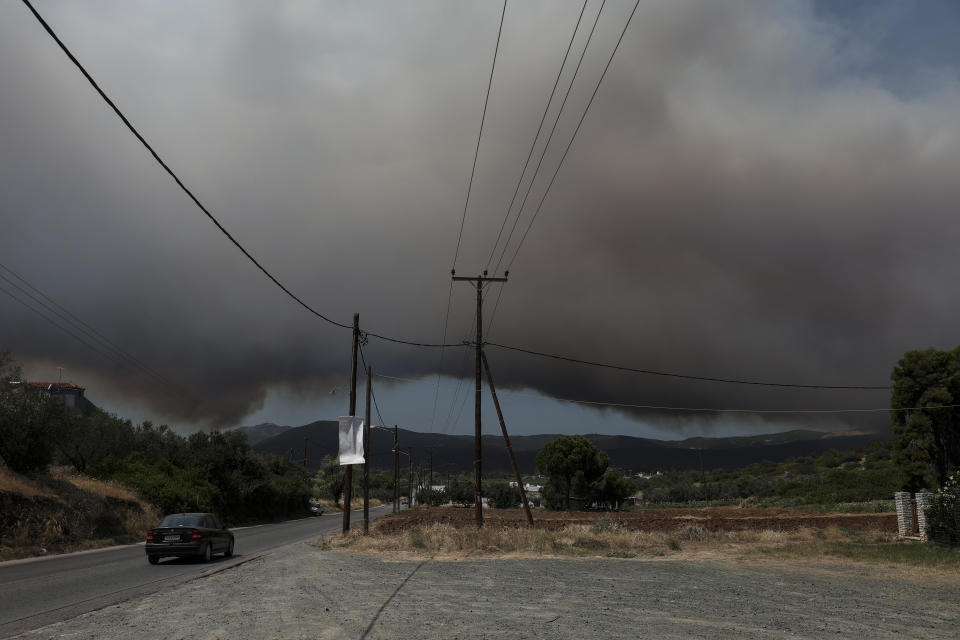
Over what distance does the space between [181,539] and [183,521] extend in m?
0.89

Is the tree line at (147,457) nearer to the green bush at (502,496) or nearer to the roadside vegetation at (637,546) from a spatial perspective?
the roadside vegetation at (637,546)

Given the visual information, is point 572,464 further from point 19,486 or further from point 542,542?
point 19,486

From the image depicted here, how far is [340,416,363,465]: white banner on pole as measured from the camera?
2967 centimetres

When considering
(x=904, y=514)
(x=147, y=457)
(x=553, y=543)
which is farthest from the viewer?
(x=147, y=457)

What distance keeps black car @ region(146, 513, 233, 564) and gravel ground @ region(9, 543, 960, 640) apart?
11.2ft

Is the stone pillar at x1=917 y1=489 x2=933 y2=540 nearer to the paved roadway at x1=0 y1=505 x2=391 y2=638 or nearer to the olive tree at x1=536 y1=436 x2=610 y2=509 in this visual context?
the paved roadway at x1=0 y1=505 x2=391 y2=638

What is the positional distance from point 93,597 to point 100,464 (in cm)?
3761

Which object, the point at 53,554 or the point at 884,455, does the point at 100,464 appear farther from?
the point at 884,455

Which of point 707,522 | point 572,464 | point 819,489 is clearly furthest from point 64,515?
point 819,489

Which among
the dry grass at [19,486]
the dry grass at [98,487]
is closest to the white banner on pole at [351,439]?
the dry grass at [19,486]

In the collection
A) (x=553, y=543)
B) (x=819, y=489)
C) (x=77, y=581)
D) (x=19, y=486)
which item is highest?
(x=19, y=486)

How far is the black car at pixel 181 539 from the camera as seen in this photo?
23.4 metres

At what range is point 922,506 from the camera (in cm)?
3212

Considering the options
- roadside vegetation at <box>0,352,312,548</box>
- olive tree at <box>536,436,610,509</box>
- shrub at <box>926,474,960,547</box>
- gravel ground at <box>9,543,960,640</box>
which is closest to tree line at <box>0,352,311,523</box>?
roadside vegetation at <box>0,352,312,548</box>
